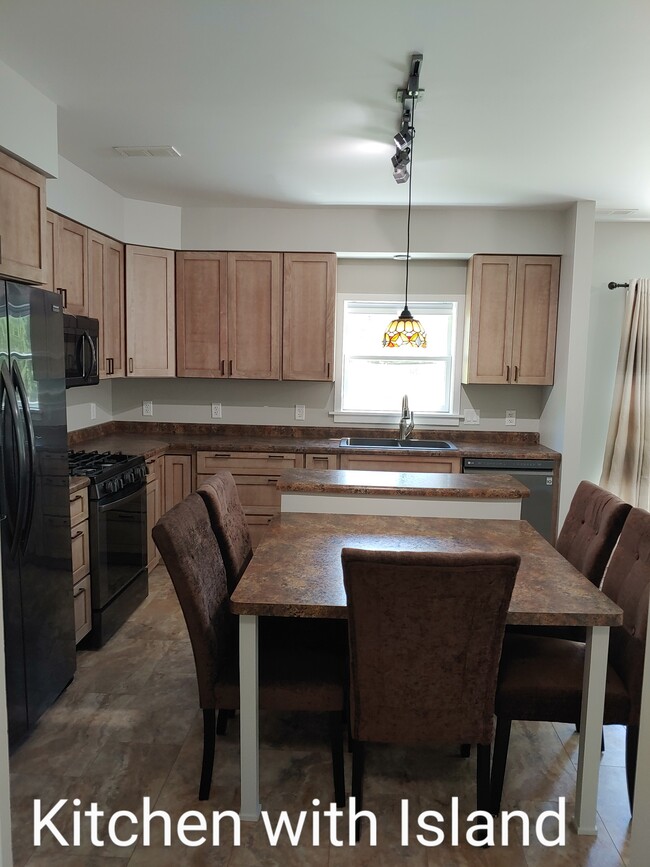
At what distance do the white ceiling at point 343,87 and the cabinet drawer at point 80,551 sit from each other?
1992 millimetres

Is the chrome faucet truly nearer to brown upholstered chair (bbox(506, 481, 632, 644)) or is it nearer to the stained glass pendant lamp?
the stained glass pendant lamp

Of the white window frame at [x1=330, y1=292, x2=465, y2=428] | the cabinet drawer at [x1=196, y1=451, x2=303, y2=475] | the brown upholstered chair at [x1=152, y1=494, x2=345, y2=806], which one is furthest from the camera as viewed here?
the white window frame at [x1=330, y1=292, x2=465, y2=428]

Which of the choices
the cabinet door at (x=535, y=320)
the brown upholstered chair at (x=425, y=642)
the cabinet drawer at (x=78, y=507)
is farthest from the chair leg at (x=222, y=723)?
the cabinet door at (x=535, y=320)

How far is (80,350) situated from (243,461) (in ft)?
4.86

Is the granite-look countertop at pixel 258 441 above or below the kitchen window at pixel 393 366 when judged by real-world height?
below

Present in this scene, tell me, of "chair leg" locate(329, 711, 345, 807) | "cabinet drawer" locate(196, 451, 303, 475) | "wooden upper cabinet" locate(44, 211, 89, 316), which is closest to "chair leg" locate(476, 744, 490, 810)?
"chair leg" locate(329, 711, 345, 807)

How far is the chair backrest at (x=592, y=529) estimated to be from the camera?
2.26 meters

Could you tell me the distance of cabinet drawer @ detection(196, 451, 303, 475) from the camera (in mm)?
4336

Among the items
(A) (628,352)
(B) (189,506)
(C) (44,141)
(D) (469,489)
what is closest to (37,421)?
(B) (189,506)

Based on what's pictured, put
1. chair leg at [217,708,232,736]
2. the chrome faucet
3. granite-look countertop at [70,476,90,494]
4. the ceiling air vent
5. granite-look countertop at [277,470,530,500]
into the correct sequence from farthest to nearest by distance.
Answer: the chrome faucet → the ceiling air vent → granite-look countertop at [70,476,90,494] → granite-look countertop at [277,470,530,500] → chair leg at [217,708,232,736]

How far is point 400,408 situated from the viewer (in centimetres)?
490

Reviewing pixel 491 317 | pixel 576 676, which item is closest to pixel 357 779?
pixel 576 676

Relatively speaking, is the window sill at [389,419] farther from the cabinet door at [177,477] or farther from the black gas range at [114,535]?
the black gas range at [114,535]

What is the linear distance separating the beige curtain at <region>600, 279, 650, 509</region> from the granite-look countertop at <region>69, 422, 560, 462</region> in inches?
24.2
